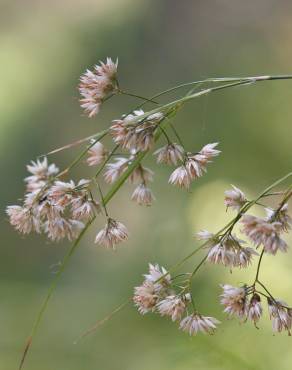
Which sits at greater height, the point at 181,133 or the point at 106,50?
the point at 106,50

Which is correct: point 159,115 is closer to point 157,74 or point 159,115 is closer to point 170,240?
point 170,240

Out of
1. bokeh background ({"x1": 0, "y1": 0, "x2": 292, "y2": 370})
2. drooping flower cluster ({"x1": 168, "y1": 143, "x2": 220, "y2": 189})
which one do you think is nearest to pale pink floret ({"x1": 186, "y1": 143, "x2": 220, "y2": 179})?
drooping flower cluster ({"x1": 168, "y1": 143, "x2": 220, "y2": 189})

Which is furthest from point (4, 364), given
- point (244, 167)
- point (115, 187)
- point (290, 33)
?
point (290, 33)

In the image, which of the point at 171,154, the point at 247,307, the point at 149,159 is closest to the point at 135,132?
the point at 171,154

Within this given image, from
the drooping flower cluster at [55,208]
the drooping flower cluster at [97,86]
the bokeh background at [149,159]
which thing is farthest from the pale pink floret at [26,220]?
the bokeh background at [149,159]

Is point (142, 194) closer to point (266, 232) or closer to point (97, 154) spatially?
point (97, 154)

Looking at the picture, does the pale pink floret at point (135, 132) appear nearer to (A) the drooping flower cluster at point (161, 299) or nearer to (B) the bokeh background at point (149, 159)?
(A) the drooping flower cluster at point (161, 299)
